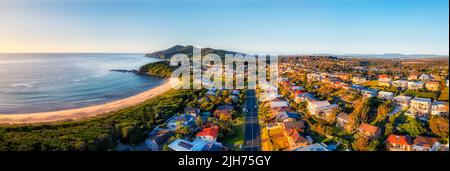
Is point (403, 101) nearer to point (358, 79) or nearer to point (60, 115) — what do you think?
point (358, 79)

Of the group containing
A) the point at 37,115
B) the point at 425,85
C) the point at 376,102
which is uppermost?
the point at 425,85

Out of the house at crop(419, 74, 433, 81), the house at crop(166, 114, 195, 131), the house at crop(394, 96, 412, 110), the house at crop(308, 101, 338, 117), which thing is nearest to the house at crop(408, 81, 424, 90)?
the house at crop(419, 74, 433, 81)

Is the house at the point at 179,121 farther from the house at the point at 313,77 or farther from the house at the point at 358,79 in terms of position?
the house at the point at 358,79

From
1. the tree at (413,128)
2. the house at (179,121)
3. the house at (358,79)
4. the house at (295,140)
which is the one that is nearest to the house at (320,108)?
the tree at (413,128)

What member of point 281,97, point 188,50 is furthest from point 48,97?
point 188,50
